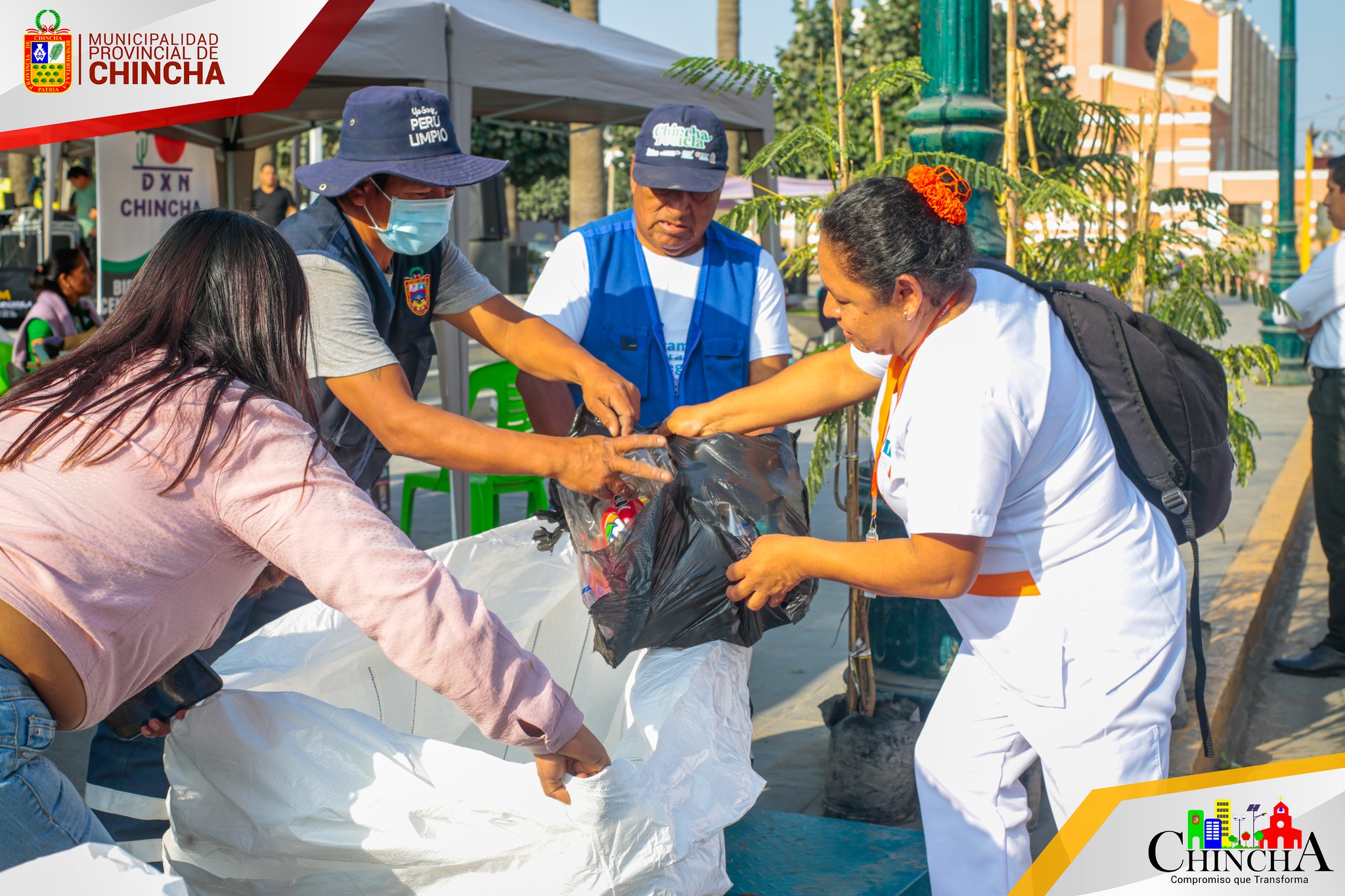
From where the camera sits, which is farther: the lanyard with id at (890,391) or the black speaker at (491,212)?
the black speaker at (491,212)

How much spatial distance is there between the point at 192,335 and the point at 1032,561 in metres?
1.48

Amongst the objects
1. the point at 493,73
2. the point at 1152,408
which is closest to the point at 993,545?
the point at 1152,408

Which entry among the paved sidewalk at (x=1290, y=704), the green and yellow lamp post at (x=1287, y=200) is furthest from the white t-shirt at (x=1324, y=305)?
the green and yellow lamp post at (x=1287, y=200)

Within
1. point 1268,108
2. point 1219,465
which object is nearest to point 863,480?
point 1219,465

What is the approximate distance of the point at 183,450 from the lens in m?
1.54

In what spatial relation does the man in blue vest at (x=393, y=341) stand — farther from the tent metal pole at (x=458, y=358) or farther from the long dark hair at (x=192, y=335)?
the tent metal pole at (x=458, y=358)

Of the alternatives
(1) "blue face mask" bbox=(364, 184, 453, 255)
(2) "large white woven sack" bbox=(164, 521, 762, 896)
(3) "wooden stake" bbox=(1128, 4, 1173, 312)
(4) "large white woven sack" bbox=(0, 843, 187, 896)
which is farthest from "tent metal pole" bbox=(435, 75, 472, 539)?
(4) "large white woven sack" bbox=(0, 843, 187, 896)

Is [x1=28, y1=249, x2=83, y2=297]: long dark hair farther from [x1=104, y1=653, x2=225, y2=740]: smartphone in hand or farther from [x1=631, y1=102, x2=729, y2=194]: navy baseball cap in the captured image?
[x1=104, y1=653, x2=225, y2=740]: smartphone in hand

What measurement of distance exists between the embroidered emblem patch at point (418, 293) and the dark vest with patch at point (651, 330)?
16.8 inches

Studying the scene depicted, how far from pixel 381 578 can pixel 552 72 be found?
498cm

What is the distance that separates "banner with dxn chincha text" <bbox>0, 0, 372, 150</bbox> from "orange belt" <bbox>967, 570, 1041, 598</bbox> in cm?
468

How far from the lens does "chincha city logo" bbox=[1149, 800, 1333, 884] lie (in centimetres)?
224

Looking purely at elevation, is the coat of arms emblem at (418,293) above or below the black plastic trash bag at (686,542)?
above

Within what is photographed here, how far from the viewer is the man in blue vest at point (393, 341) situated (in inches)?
97.3
